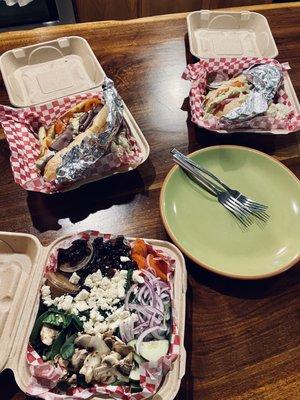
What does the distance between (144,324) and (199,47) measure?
139cm

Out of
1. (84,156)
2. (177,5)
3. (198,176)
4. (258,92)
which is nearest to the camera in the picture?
(84,156)

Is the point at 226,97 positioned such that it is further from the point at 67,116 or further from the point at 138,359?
the point at 138,359

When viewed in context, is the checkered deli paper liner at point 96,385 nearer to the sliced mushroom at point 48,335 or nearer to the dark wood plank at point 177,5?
the sliced mushroom at point 48,335

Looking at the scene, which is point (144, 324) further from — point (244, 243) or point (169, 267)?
point (244, 243)

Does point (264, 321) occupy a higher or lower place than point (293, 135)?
lower

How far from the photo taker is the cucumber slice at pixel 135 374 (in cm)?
87

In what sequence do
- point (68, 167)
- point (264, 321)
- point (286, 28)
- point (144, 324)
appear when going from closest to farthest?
point (144, 324) → point (264, 321) → point (68, 167) → point (286, 28)

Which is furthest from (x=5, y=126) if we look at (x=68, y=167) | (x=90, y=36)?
(x=90, y=36)

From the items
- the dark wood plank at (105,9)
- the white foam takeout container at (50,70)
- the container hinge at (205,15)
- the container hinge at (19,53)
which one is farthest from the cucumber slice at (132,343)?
the dark wood plank at (105,9)

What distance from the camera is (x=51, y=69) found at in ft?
5.49

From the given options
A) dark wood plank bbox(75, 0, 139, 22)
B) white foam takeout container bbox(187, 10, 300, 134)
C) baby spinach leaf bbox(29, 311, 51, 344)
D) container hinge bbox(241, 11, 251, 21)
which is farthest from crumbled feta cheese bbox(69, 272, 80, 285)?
dark wood plank bbox(75, 0, 139, 22)

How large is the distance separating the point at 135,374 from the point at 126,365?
3 centimetres

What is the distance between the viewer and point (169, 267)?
104cm

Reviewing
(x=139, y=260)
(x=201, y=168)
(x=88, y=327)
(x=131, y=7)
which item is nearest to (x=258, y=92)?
(x=201, y=168)
